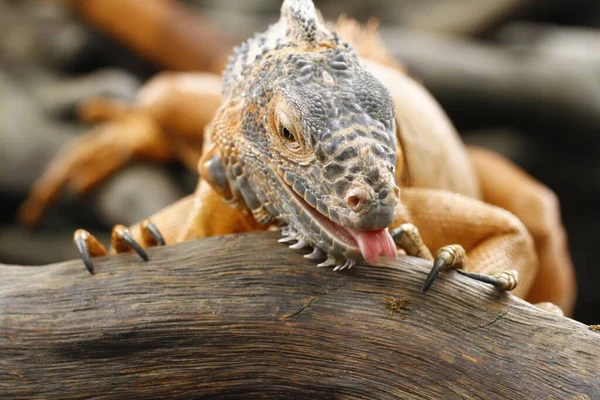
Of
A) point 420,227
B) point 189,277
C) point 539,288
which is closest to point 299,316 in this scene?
point 189,277

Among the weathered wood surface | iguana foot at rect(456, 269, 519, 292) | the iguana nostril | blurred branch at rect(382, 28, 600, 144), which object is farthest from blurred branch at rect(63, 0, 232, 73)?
the iguana nostril

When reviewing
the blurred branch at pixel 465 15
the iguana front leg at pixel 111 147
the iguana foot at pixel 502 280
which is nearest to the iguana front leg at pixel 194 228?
the iguana foot at pixel 502 280

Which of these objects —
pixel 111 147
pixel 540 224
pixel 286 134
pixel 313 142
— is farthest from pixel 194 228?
pixel 111 147

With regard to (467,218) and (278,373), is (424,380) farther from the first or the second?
(467,218)

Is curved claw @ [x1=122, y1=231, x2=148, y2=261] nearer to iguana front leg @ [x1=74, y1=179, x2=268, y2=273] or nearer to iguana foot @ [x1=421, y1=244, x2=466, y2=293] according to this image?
iguana front leg @ [x1=74, y1=179, x2=268, y2=273]

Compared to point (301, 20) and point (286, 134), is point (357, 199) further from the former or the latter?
point (301, 20)

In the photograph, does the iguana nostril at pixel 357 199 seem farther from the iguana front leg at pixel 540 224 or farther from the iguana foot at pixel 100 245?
the iguana front leg at pixel 540 224
